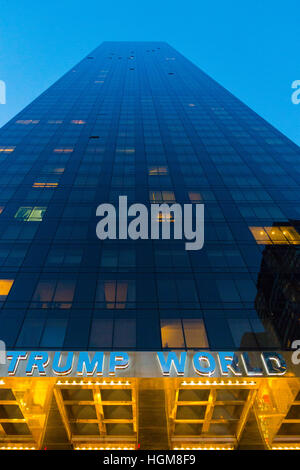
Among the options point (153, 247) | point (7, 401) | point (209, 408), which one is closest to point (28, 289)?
point (7, 401)

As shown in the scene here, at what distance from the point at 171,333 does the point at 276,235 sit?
16.7 meters

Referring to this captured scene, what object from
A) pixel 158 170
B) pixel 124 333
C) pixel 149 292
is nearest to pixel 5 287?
pixel 124 333

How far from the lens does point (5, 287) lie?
2220 centimetres

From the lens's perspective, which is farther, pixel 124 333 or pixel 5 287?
pixel 5 287

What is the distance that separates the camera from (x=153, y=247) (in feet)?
86.2

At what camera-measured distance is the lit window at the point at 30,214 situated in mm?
29420

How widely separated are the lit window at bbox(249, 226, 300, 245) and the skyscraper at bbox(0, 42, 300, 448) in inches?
6.7

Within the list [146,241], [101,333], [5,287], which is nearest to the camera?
[101,333]

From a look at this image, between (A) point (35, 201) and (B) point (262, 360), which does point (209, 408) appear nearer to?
(B) point (262, 360)

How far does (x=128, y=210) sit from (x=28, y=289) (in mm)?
13777

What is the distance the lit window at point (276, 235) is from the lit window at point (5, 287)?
24.6 metres

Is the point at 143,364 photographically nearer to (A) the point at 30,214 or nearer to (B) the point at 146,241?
(B) the point at 146,241

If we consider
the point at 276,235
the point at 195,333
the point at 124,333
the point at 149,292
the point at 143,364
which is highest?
the point at 276,235

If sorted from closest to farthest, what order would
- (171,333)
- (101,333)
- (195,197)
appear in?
(101,333) → (171,333) → (195,197)
